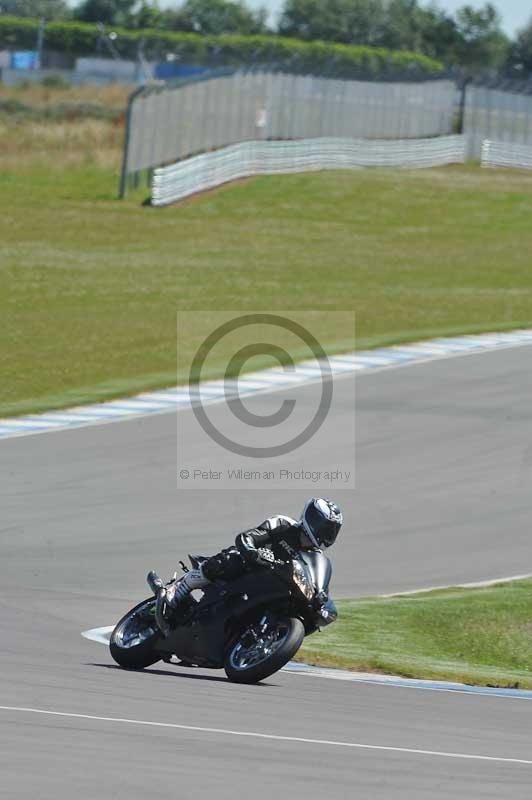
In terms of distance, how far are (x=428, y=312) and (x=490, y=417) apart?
35.4 ft

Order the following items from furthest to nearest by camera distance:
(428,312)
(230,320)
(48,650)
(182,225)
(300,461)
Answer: (182,225)
(428,312)
(230,320)
(300,461)
(48,650)

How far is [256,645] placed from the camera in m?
10.2

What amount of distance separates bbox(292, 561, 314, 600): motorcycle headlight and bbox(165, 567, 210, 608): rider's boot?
0.81m

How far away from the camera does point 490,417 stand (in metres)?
22.7

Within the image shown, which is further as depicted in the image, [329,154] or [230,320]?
[329,154]

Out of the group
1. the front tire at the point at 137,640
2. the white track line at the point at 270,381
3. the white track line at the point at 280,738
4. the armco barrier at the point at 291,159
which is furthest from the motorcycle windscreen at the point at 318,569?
the armco barrier at the point at 291,159

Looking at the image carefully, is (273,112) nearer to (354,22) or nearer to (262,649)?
(262,649)

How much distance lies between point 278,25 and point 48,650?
15593 centimetres

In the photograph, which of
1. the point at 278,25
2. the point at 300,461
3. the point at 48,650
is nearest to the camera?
the point at 48,650

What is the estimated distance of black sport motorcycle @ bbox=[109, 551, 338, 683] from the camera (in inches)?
395

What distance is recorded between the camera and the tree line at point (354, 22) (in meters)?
153

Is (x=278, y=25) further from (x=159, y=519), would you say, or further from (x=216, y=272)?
(x=159, y=519)

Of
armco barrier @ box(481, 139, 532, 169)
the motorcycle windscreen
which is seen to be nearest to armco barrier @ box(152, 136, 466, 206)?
armco barrier @ box(481, 139, 532, 169)

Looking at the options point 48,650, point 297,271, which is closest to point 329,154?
point 297,271
